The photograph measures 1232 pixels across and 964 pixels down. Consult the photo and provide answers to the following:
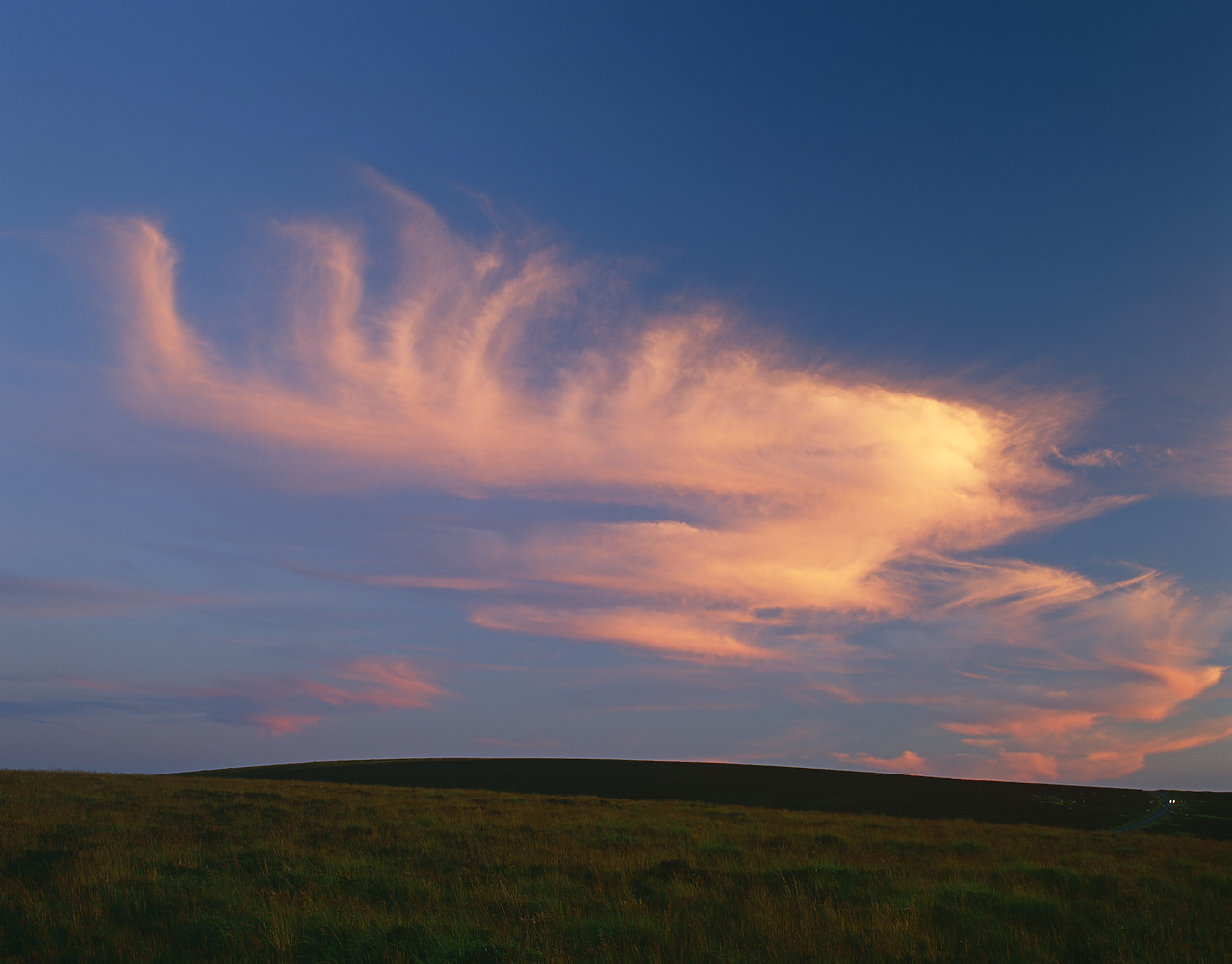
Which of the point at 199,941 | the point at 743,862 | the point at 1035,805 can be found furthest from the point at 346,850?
the point at 1035,805

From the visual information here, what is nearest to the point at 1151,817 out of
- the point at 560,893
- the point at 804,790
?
the point at 804,790

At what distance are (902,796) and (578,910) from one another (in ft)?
159

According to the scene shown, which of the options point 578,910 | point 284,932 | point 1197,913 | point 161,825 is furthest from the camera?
point 161,825

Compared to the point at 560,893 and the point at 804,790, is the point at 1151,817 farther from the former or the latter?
the point at 560,893

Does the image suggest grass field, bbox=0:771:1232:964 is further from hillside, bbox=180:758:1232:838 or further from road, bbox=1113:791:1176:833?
hillside, bbox=180:758:1232:838

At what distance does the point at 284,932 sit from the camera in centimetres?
924

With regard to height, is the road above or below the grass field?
below

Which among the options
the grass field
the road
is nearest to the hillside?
the road

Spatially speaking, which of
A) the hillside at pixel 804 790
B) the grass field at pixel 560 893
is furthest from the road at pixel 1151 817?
the grass field at pixel 560 893

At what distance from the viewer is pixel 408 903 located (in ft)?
37.9

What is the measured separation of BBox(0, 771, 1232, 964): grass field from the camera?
9.18 metres

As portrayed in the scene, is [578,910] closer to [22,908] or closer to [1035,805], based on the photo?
[22,908]

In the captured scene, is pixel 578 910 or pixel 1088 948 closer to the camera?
pixel 1088 948

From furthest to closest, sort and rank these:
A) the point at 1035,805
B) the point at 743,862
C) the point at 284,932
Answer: the point at 1035,805 → the point at 743,862 → the point at 284,932
